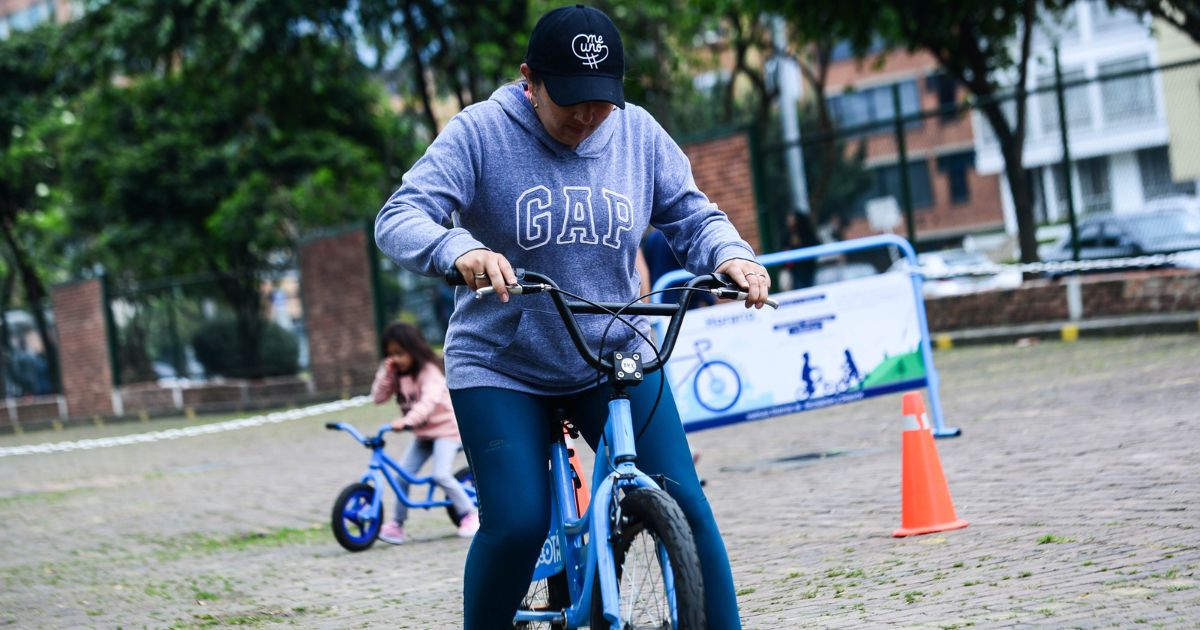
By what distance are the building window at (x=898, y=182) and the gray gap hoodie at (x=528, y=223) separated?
586 inches

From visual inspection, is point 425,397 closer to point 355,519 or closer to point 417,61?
point 355,519

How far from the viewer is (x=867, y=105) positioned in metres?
42.3

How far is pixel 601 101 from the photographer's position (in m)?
3.49

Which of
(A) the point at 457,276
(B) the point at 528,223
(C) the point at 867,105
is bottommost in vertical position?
(A) the point at 457,276

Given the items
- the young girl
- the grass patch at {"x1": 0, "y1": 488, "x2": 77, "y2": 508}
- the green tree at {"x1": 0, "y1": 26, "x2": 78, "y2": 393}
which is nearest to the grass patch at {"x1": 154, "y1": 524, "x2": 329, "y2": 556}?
the young girl

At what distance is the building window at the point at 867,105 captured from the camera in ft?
63.4

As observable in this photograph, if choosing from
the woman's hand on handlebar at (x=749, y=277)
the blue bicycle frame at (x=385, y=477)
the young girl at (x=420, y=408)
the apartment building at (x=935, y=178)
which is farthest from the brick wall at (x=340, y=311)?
the woman's hand on handlebar at (x=749, y=277)

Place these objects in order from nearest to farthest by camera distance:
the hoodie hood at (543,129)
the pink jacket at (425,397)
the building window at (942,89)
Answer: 1. the hoodie hood at (543,129)
2. the pink jacket at (425,397)
3. the building window at (942,89)

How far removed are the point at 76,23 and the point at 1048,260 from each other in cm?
1789

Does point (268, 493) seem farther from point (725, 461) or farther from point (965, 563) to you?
point (965, 563)

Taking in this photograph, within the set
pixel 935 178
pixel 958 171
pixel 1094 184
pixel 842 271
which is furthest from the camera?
pixel 935 178

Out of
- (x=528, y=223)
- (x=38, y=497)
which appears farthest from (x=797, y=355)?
(x=38, y=497)

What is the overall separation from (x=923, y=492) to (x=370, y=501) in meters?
3.32

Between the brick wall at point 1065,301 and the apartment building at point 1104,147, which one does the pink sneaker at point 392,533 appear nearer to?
the apartment building at point 1104,147
